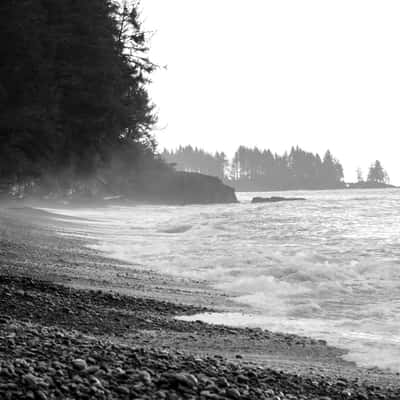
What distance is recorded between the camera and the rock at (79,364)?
3.61 m

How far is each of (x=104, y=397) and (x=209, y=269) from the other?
8.20m

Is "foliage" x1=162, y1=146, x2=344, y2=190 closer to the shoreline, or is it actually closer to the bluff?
the bluff

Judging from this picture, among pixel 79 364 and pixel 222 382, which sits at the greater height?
pixel 79 364

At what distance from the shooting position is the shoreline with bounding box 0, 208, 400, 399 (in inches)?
177

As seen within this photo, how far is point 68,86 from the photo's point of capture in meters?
16.9

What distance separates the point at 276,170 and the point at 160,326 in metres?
146

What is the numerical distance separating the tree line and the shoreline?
6.41m

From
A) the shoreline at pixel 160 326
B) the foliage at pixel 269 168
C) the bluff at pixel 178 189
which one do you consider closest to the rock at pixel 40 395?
the shoreline at pixel 160 326

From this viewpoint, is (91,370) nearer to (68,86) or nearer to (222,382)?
(222,382)

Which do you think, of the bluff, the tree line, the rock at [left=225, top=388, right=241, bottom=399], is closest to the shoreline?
the rock at [left=225, top=388, right=241, bottom=399]

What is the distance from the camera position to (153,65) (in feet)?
72.4

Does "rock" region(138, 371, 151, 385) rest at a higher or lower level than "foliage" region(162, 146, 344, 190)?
lower

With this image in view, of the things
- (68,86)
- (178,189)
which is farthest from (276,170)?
(68,86)

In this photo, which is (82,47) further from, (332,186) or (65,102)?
(332,186)
